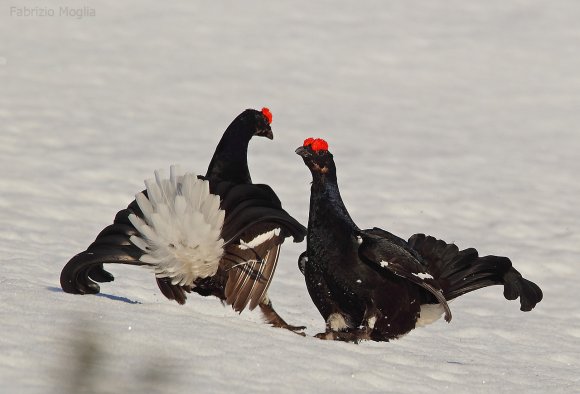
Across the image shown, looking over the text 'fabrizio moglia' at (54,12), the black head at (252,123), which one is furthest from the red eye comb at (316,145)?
the text 'fabrizio moglia' at (54,12)

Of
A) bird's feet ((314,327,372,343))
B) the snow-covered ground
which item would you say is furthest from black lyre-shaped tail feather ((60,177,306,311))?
bird's feet ((314,327,372,343))

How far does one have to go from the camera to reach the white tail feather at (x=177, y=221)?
546cm

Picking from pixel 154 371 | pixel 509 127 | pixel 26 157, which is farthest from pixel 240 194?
pixel 509 127

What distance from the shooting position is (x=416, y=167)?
44.4 ft

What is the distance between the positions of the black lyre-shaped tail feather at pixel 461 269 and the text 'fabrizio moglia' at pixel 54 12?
13547 mm

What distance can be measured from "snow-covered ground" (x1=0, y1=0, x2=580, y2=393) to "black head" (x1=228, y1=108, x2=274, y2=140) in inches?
44.8

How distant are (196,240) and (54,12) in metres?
14.5

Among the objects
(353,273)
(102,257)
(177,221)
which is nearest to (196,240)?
(177,221)

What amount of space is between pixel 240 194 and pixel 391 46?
13.3 meters

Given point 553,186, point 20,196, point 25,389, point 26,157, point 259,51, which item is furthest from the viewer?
point 259,51

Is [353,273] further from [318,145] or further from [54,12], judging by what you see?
[54,12]

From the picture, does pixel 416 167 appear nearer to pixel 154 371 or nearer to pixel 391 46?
pixel 391 46

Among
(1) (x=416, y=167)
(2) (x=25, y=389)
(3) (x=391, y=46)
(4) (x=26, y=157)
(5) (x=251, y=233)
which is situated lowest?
(2) (x=25, y=389)

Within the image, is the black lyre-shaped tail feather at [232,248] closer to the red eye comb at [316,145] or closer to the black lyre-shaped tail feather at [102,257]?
the black lyre-shaped tail feather at [102,257]
